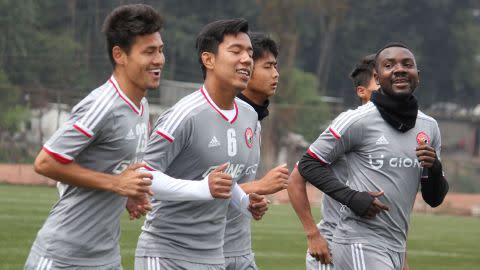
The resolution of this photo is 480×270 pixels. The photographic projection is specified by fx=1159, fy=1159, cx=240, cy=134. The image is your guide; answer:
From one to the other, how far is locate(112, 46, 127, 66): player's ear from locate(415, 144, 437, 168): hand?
1.97 metres

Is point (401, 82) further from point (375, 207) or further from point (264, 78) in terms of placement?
point (264, 78)

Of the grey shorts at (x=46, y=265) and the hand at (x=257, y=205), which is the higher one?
the hand at (x=257, y=205)

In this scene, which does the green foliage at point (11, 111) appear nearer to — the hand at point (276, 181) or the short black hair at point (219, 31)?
the short black hair at point (219, 31)

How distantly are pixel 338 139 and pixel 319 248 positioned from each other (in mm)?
689

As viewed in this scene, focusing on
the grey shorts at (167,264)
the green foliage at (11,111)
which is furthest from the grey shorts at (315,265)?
the green foliage at (11,111)

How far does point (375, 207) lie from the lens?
270 inches

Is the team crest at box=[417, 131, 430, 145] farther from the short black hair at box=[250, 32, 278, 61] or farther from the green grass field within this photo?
the green grass field

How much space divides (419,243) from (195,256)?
12.9 metres

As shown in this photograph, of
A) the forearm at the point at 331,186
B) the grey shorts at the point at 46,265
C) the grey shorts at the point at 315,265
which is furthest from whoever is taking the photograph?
the grey shorts at the point at 315,265

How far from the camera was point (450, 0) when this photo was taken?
78.3m

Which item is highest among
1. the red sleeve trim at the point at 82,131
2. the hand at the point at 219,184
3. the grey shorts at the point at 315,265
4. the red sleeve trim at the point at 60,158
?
the red sleeve trim at the point at 82,131

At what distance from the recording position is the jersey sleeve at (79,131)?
565 centimetres

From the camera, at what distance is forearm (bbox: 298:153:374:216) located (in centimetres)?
688

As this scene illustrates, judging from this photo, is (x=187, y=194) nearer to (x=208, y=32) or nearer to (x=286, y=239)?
(x=208, y=32)
